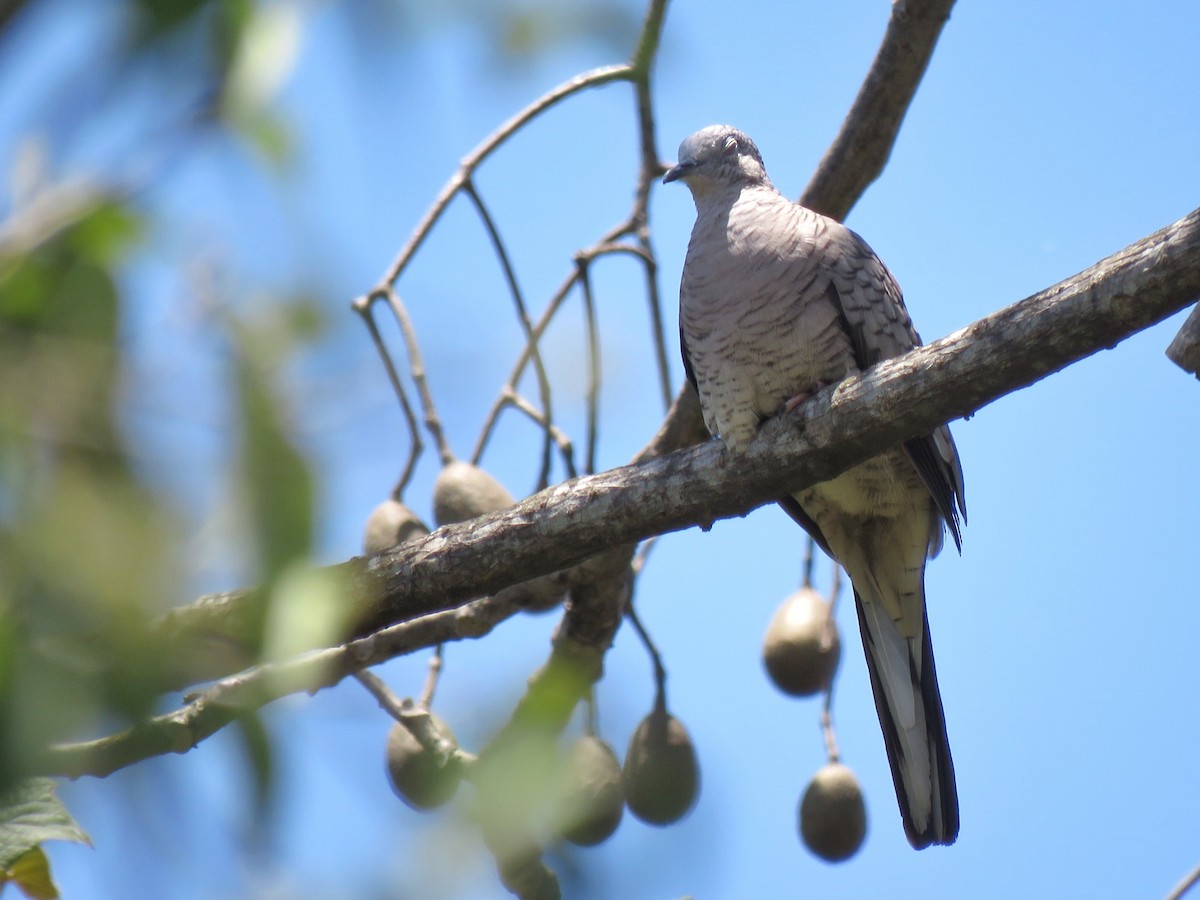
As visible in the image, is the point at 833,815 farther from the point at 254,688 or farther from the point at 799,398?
the point at 254,688

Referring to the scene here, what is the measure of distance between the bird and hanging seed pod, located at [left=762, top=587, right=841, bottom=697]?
0.69ft

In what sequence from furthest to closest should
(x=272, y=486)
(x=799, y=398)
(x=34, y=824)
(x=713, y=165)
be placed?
(x=713, y=165), (x=799, y=398), (x=34, y=824), (x=272, y=486)

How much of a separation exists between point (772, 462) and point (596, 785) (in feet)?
3.35

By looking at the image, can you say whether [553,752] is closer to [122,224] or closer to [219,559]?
[219,559]

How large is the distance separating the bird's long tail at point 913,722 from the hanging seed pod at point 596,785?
38.6 inches

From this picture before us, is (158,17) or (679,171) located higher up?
(679,171)

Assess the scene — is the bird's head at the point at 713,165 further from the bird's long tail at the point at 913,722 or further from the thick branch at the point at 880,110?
the bird's long tail at the point at 913,722

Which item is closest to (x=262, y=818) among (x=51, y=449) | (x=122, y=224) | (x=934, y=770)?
(x=51, y=449)

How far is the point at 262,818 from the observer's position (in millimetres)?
1106

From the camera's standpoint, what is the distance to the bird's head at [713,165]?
4477mm

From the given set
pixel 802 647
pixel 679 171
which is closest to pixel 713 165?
pixel 679 171

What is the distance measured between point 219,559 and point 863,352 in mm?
2859

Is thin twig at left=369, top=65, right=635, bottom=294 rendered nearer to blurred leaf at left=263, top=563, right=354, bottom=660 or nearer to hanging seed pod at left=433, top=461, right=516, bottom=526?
hanging seed pod at left=433, top=461, right=516, bottom=526

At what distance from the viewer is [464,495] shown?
3.75 metres
